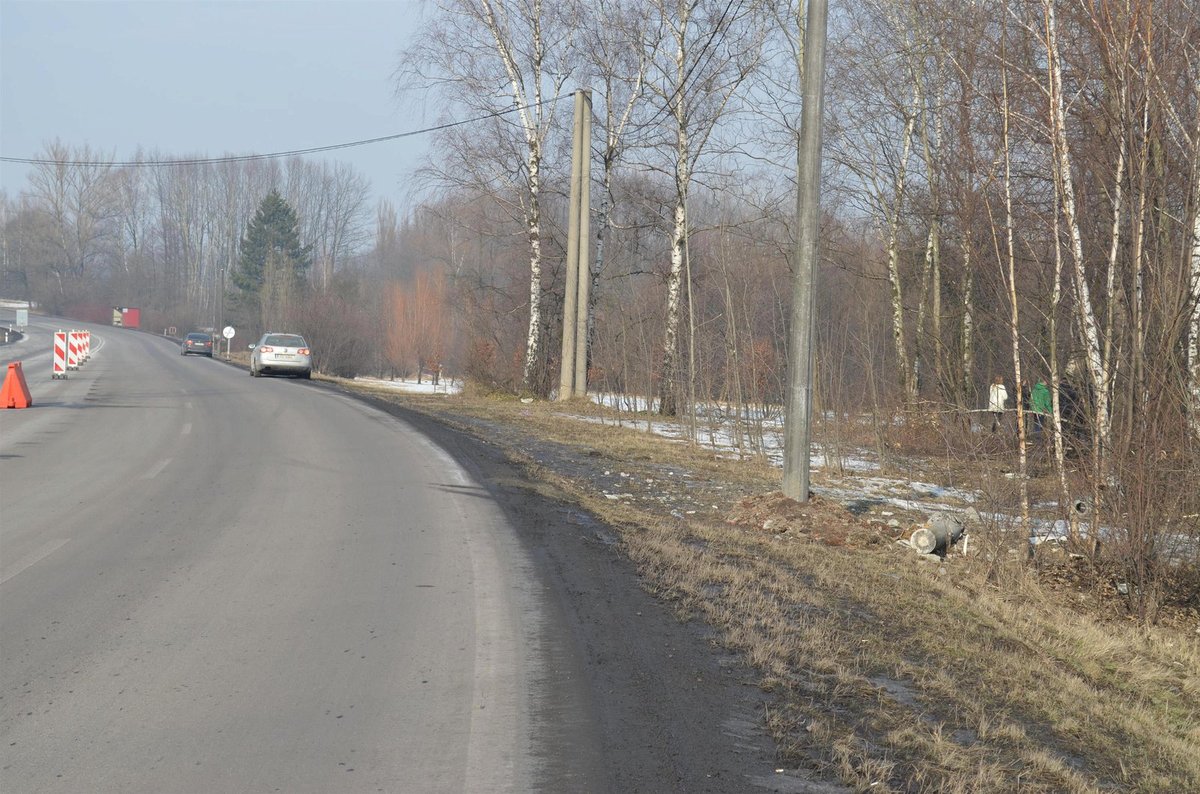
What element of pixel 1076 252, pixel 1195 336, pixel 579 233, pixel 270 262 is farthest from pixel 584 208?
pixel 270 262

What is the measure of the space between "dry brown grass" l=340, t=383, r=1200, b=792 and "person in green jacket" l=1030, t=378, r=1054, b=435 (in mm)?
920

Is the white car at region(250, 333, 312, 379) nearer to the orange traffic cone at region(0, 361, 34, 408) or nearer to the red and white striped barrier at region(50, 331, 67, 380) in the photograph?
the red and white striped barrier at region(50, 331, 67, 380)

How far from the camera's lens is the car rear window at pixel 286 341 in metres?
35.2

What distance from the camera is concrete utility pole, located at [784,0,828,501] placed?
1148 centimetres

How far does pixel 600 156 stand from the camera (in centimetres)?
2903

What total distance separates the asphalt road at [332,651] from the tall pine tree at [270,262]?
253 feet

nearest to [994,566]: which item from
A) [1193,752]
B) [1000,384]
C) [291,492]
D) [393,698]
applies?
[1000,384]

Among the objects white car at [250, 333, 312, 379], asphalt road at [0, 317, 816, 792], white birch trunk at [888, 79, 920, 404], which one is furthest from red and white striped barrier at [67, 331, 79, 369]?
white birch trunk at [888, 79, 920, 404]

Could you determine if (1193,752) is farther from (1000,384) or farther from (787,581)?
(1000,384)

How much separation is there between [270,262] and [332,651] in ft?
284

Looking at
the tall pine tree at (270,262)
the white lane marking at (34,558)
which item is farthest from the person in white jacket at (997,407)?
the tall pine tree at (270,262)

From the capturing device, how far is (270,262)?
287 ft

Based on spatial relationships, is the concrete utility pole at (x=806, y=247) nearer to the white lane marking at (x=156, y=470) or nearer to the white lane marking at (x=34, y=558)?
the white lane marking at (x=34, y=558)

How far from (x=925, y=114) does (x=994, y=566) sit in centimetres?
1419
